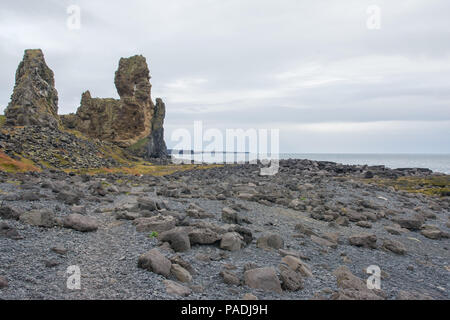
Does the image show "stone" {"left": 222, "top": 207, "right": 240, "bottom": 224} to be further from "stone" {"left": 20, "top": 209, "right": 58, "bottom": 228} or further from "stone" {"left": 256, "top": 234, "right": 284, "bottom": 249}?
"stone" {"left": 20, "top": 209, "right": 58, "bottom": 228}

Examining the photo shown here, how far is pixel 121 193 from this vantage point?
80.9ft

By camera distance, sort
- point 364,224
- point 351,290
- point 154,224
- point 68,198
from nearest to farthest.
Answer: point 351,290 → point 154,224 → point 68,198 → point 364,224

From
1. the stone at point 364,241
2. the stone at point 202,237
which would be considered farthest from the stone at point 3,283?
the stone at point 364,241

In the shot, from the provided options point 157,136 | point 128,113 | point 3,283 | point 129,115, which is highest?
point 128,113

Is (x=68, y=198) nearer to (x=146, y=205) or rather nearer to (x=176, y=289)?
(x=146, y=205)

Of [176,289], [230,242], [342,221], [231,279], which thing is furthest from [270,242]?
[342,221]

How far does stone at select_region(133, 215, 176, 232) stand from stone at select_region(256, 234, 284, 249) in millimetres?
4045

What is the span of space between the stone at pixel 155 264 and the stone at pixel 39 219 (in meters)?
5.37

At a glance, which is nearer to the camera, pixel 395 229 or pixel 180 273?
pixel 180 273

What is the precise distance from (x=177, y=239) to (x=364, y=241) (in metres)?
10.2

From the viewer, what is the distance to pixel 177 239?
1237cm

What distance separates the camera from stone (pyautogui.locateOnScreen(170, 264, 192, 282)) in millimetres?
9860
